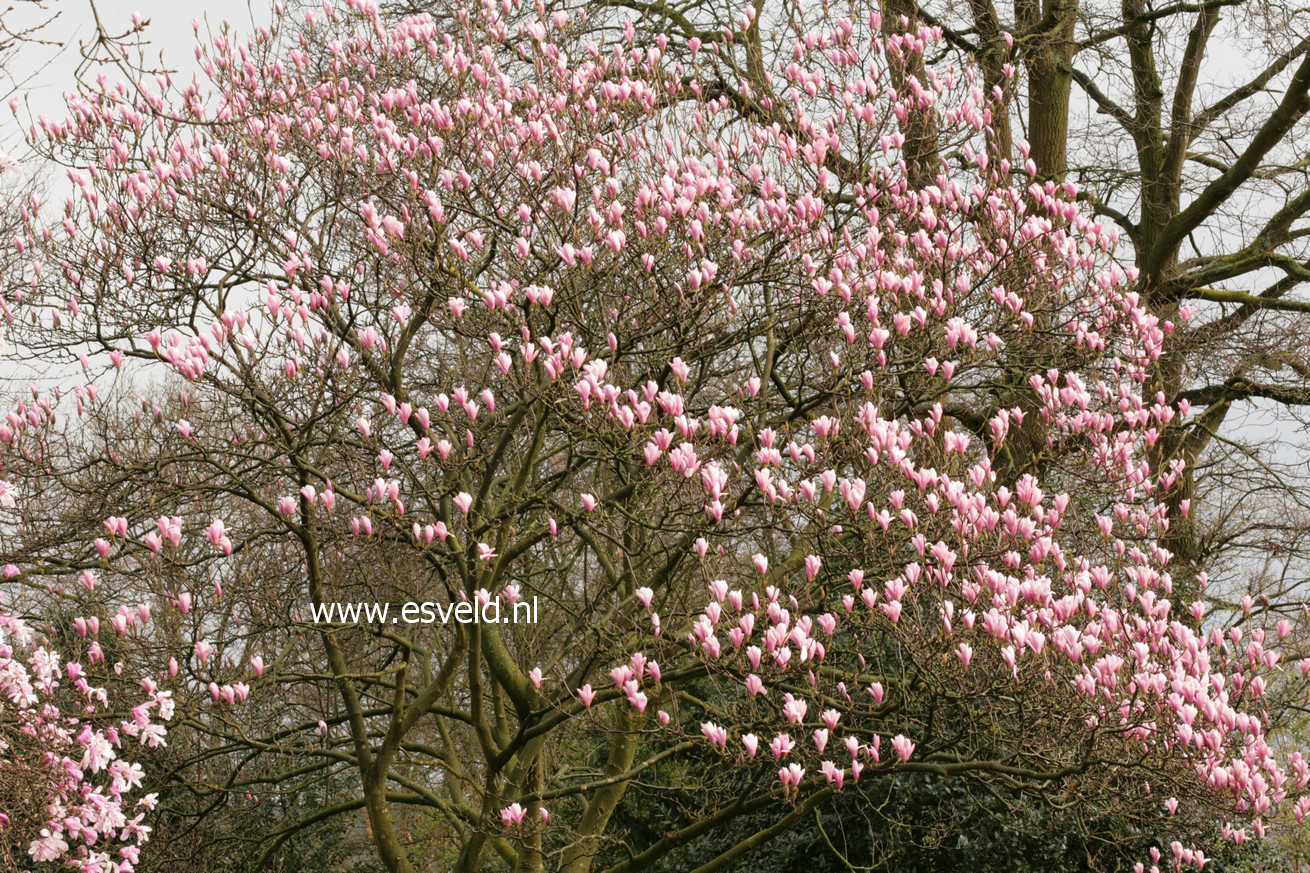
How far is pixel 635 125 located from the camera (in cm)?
809

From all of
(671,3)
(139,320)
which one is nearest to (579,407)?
(139,320)

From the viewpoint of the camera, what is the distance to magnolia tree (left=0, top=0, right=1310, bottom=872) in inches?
238

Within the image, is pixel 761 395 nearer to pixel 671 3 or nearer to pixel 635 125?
pixel 635 125

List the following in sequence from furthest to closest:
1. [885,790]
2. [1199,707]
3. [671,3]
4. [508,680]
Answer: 1. [671,3]
2. [508,680]
3. [885,790]
4. [1199,707]

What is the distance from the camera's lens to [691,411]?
7637 millimetres

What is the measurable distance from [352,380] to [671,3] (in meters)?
7.35

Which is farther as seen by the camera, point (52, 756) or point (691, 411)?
point (691, 411)

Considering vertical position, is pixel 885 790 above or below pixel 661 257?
below

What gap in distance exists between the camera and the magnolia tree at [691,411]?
604 centimetres

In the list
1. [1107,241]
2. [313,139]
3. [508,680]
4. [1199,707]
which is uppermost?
[313,139]

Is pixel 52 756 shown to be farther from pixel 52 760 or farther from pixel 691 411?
pixel 691 411

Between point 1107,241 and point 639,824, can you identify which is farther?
point 639,824

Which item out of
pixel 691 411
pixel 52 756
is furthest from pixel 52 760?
pixel 691 411

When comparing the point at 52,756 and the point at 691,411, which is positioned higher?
the point at 691,411
